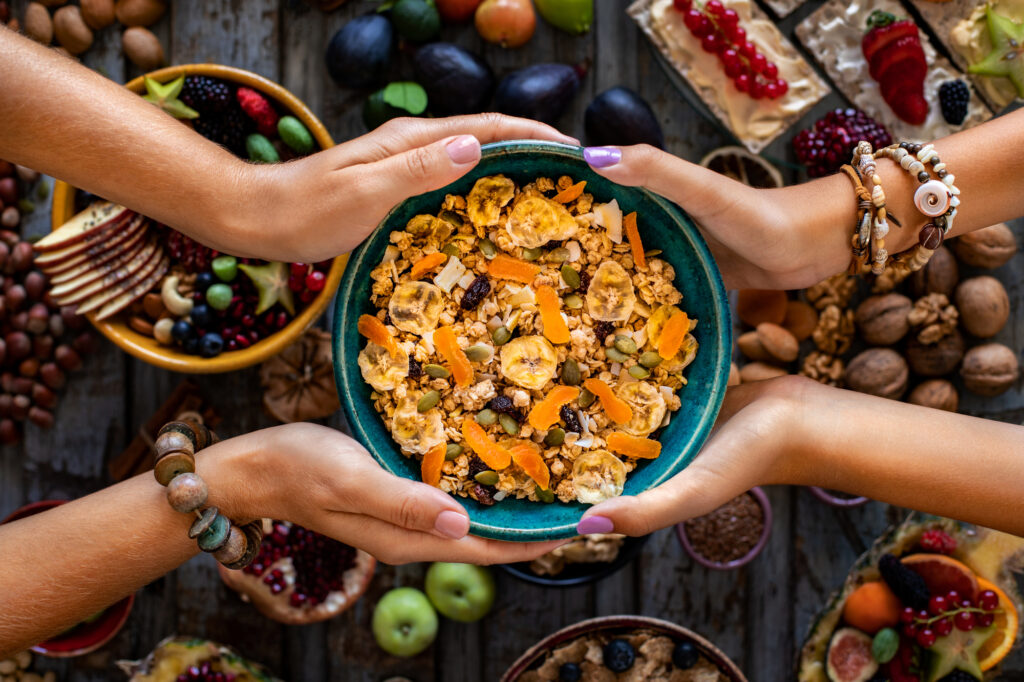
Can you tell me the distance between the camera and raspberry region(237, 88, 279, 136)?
1.58m

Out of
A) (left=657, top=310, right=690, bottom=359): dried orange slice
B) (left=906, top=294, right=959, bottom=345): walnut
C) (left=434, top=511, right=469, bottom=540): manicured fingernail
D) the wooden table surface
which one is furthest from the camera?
the wooden table surface

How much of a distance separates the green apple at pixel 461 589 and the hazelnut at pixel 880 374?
932mm

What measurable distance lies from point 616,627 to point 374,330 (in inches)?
33.4

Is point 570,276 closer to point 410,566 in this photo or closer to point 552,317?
point 552,317

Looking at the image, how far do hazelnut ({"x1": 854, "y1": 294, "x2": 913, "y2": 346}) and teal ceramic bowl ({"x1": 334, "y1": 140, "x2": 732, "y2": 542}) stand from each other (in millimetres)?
610

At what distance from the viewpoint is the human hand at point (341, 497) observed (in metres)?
1.21

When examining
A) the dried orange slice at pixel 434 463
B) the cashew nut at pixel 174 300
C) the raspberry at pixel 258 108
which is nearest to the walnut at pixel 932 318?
the dried orange slice at pixel 434 463

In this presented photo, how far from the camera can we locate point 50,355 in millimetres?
1799

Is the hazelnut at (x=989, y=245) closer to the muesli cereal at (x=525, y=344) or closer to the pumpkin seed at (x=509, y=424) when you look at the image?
the muesli cereal at (x=525, y=344)

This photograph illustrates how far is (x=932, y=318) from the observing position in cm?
165

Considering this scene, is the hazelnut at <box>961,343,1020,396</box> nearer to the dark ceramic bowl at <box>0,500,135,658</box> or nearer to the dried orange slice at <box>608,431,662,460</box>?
the dried orange slice at <box>608,431,662,460</box>

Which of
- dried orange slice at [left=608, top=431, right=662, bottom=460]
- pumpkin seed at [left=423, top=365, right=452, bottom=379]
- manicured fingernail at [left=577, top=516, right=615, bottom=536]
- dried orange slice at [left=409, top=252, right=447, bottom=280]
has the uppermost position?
dried orange slice at [left=409, top=252, right=447, bottom=280]

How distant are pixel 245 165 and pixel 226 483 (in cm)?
57

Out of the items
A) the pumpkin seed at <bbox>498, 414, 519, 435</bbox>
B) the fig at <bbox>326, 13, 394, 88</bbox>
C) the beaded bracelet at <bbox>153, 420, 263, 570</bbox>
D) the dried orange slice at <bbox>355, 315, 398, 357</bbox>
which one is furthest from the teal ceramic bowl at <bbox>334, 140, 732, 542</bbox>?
the fig at <bbox>326, 13, 394, 88</bbox>
